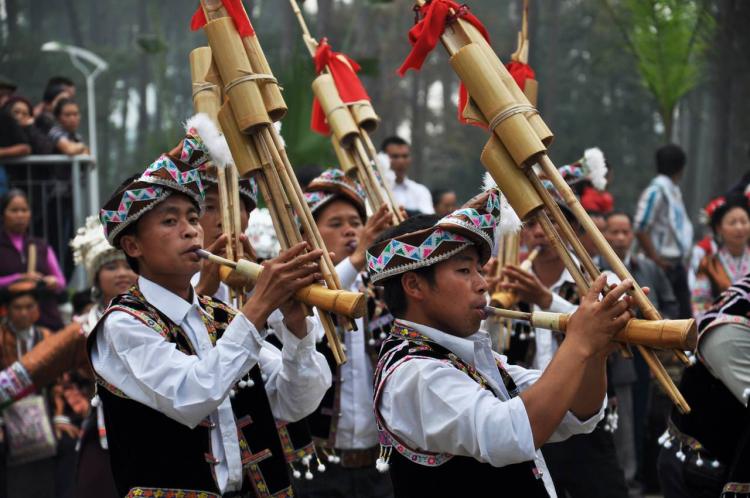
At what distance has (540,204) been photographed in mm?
3268

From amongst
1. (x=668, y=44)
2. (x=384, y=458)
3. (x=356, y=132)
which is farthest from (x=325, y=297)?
(x=668, y=44)

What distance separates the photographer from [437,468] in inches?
128

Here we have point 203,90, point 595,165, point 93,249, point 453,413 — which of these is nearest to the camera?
point 453,413

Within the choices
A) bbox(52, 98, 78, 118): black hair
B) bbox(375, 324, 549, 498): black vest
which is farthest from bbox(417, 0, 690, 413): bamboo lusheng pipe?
bbox(52, 98, 78, 118): black hair

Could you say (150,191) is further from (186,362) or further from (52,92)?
(52,92)

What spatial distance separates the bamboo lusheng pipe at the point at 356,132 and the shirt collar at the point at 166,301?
5.33ft

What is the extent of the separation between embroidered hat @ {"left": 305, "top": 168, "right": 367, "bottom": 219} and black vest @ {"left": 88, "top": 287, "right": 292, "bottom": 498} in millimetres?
1854

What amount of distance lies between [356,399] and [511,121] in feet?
8.16

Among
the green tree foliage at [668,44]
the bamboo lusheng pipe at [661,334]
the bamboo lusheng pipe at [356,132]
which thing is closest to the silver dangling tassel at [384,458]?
the bamboo lusheng pipe at [661,334]

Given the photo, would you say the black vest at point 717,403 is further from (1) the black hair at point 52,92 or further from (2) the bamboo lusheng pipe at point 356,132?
(1) the black hair at point 52,92

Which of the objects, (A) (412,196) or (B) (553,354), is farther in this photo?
(A) (412,196)

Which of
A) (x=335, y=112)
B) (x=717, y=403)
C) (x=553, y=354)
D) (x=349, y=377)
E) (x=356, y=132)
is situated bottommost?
(x=717, y=403)

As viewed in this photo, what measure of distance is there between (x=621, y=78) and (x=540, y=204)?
97.9ft

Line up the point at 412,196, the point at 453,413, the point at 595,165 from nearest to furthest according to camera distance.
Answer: the point at 453,413 < the point at 595,165 < the point at 412,196
